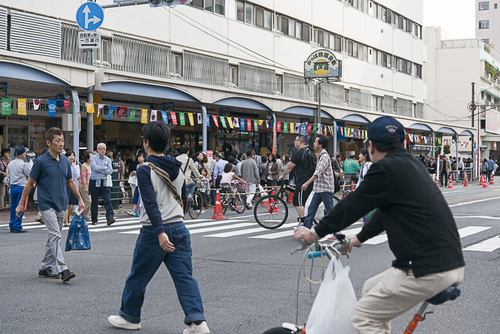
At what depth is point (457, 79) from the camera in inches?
2731

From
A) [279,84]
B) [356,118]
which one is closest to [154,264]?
[279,84]

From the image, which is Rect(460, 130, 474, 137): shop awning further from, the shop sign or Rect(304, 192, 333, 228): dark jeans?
Rect(304, 192, 333, 228): dark jeans

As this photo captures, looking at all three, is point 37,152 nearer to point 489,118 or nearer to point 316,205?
point 316,205

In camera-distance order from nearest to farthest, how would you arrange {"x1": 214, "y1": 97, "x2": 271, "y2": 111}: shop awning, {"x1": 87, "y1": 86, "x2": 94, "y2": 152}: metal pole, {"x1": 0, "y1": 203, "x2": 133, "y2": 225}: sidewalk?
{"x1": 0, "y1": 203, "x2": 133, "y2": 225}: sidewalk → {"x1": 87, "y1": 86, "x2": 94, "y2": 152}: metal pole → {"x1": 214, "y1": 97, "x2": 271, "y2": 111}: shop awning

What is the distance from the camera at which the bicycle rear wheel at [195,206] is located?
15.6 meters

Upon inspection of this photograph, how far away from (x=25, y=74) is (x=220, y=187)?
6.57m

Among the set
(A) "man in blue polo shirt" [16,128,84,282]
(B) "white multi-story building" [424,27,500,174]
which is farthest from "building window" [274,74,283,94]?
(B) "white multi-story building" [424,27,500,174]

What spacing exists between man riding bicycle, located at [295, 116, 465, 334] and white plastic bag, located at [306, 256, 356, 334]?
86 millimetres

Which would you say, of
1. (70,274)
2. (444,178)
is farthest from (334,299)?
(444,178)

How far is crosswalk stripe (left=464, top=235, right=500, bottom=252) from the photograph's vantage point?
962 centimetres

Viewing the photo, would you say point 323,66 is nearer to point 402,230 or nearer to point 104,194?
point 104,194

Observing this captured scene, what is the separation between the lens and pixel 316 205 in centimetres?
1040

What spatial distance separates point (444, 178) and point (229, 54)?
16.0 meters

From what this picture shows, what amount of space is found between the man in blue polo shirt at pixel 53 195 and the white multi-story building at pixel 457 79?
2595 inches
